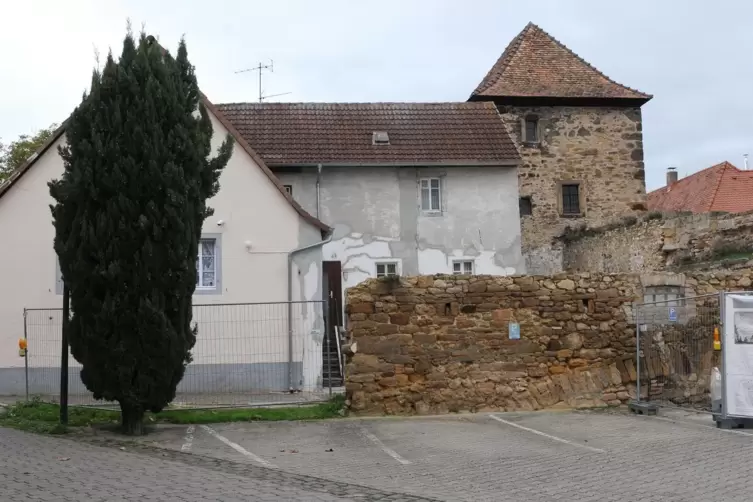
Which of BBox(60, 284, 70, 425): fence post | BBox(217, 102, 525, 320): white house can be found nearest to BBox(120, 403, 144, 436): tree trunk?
BBox(60, 284, 70, 425): fence post

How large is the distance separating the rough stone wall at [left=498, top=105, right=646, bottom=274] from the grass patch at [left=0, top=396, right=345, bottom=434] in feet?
52.6

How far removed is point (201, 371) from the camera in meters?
16.0

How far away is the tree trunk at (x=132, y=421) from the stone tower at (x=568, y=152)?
740 inches

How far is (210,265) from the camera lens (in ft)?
58.6

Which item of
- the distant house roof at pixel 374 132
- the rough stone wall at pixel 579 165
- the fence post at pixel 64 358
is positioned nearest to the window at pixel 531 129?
the rough stone wall at pixel 579 165

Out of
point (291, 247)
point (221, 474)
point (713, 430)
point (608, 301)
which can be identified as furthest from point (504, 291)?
point (221, 474)

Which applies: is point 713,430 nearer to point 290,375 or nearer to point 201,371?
point 290,375

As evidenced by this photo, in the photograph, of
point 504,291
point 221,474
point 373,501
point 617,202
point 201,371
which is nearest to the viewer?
point 373,501

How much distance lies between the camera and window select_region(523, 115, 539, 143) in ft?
94.2

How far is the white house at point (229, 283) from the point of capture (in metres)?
16.1

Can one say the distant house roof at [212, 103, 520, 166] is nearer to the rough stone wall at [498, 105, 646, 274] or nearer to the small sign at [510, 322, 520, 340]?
the rough stone wall at [498, 105, 646, 274]

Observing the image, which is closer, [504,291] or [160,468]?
[160,468]

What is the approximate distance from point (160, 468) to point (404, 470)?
2712mm

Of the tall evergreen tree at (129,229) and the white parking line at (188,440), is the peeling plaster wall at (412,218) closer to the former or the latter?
the white parking line at (188,440)
